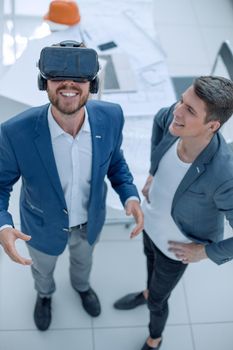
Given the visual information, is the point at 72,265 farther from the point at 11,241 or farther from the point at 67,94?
the point at 67,94

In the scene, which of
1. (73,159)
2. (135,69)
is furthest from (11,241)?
(135,69)

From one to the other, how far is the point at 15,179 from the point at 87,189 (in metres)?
0.26

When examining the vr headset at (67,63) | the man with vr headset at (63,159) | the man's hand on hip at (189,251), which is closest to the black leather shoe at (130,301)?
the man with vr headset at (63,159)

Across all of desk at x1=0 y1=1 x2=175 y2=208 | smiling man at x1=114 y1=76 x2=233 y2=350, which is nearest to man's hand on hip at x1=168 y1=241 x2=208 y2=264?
smiling man at x1=114 y1=76 x2=233 y2=350

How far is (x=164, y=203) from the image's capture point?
1.73m

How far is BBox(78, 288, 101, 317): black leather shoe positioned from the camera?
2350 mm

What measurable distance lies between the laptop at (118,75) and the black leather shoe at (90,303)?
0.99 m

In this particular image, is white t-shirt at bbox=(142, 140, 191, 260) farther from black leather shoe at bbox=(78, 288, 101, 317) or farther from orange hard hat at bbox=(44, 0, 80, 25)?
orange hard hat at bbox=(44, 0, 80, 25)

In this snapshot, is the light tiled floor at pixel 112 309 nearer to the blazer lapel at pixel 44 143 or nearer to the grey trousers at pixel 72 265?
the grey trousers at pixel 72 265

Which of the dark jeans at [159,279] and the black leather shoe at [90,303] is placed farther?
the black leather shoe at [90,303]

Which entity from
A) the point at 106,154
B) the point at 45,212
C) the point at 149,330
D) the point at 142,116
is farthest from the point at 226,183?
the point at 149,330

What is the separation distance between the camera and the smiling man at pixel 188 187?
1450 millimetres

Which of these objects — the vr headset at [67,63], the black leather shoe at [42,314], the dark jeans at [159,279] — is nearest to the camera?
the vr headset at [67,63]

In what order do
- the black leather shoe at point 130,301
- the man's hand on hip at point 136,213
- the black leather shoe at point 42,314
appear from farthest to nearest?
the black leather shoe at point 130,301 → the black leather shoe at point 42,314 → the man's hand on hip at point 136,213
